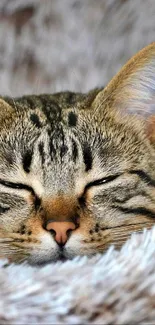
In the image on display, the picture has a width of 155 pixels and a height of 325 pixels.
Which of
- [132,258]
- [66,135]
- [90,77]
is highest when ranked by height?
[90,77]

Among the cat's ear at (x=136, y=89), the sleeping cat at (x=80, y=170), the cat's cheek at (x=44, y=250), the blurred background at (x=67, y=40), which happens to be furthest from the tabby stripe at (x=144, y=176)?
the blurred background at (x=67, y=40)

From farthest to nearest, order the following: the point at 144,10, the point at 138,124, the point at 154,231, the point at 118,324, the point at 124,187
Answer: the point at 144,10 < the point at 138,124 < the point at 124,187 < the point at 154,231 < the point at 118,324

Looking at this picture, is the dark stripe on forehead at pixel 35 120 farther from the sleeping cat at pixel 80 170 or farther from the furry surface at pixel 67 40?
the furry surface at pixel 67 40

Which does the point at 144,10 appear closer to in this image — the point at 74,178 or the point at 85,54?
the point at 85,54

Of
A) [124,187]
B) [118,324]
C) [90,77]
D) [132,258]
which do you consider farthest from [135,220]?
[90,77]

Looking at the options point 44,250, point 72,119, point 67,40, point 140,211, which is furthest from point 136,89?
point 67,40

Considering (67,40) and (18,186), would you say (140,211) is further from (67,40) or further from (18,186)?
(67,40)
